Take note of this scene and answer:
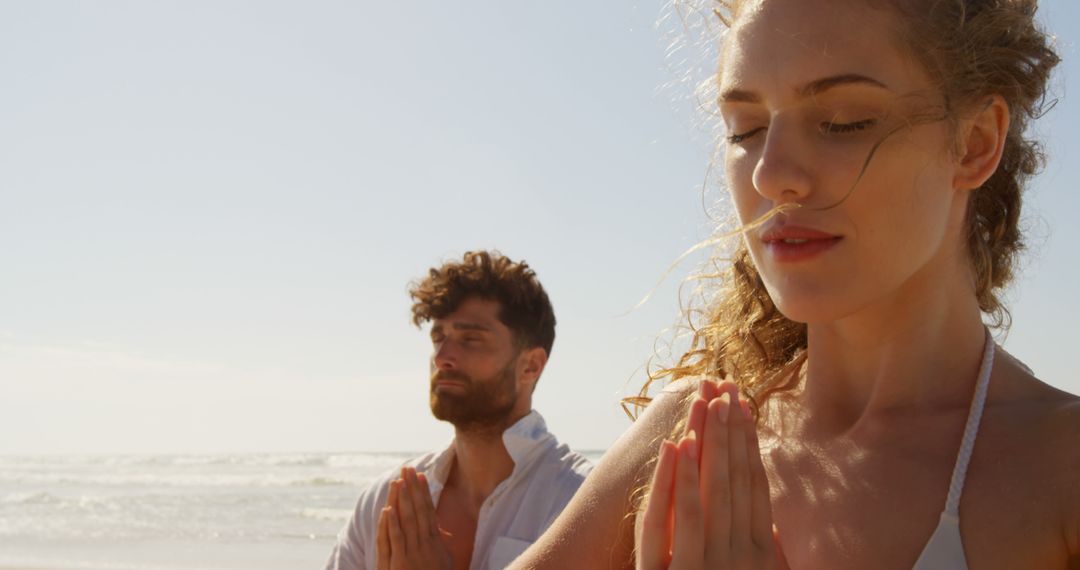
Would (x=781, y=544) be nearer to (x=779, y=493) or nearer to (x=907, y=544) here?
(x=779, y=493)

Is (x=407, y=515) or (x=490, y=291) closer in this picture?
(x=407, y=515)

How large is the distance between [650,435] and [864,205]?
2.16 feet

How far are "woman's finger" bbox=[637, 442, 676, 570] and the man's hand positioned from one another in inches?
94.2

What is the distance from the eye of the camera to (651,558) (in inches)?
64.5

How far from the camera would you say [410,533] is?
12.9ft

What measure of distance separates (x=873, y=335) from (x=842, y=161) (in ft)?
1.25

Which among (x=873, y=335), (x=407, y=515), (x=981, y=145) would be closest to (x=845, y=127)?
(x=981, y=145)

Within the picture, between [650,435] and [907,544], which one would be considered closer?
[907,544]

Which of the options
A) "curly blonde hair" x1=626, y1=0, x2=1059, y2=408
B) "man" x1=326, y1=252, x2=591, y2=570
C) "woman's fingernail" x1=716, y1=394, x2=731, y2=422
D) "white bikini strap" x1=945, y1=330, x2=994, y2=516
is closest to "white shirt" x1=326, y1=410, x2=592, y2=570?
"man" x1=326, y1=252, x2=591, y2=570

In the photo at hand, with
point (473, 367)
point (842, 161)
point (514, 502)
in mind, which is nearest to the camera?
point (842, 161)

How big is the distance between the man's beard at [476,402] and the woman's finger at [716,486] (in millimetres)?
4019

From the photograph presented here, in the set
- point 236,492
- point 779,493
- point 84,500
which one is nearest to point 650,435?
point 779,493

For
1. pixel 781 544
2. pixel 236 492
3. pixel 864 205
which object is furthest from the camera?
pixel 236 492

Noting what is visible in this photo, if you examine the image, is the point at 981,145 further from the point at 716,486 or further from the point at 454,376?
the point at 454,376
